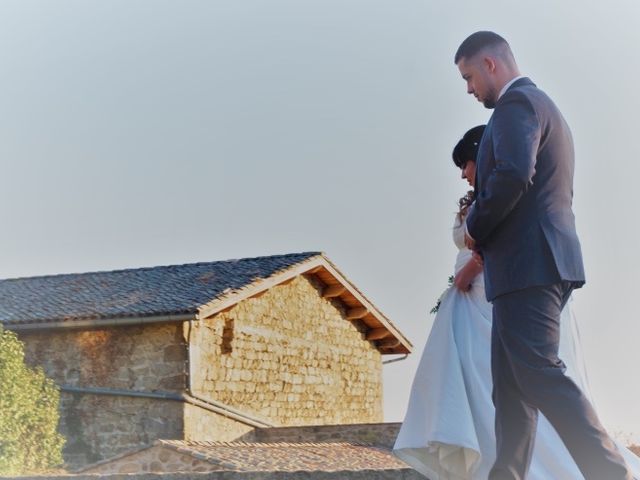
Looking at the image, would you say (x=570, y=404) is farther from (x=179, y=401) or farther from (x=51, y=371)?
(x=51, y=371)

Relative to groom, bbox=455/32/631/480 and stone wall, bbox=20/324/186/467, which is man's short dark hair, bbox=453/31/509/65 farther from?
stone wall, bbox=20/324/186/467

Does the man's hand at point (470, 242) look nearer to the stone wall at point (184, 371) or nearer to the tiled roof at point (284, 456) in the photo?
the tiled roof at point (284, 456)

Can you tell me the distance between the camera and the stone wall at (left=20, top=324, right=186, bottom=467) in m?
20.0

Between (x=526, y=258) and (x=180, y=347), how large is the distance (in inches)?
649

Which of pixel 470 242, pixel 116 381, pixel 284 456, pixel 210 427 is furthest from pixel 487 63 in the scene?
pixel 116 381

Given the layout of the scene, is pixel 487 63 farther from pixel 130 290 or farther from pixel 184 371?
pixel 130 290

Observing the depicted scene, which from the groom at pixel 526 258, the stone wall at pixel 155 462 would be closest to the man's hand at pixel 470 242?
the groom at pixel 526 258

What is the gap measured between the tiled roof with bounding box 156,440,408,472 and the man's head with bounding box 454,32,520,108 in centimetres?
1102

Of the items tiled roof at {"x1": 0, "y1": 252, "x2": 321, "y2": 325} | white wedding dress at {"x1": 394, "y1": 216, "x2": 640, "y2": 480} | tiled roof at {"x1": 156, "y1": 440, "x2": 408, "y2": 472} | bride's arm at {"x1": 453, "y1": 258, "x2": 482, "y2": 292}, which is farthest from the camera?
tiled roof at {"x1": 0, "y1": 252, "x2": 321, "y2": 325}

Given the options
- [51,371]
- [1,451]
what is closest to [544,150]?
[1,451]

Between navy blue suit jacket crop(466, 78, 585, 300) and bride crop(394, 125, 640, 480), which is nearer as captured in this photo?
navy blue suit jacket crop(466, 78, 585, 300)

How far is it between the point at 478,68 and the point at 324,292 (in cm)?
2048

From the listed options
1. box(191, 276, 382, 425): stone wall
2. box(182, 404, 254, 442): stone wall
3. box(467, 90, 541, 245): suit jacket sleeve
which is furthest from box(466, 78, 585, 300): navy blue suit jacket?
box(191, 276, 382, 425): stone wall

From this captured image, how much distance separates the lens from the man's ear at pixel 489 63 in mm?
4207
